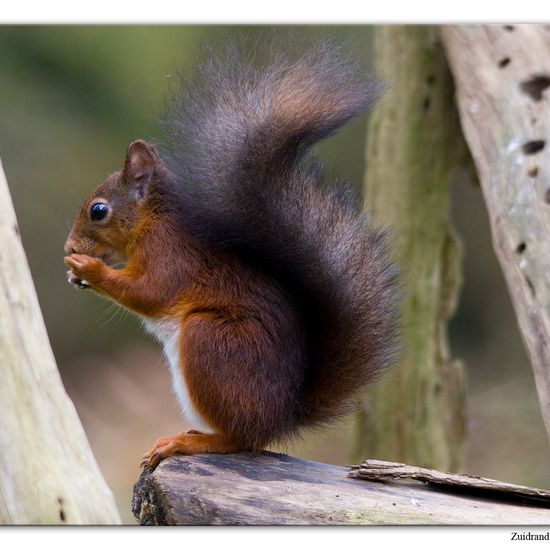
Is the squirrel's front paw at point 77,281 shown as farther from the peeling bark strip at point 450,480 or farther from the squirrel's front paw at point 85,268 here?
the peeling bark strip at point 450,480

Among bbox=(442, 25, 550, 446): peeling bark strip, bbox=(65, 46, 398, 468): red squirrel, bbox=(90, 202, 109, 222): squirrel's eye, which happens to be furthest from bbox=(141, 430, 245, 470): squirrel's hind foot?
bbox=(442, 25, 550, 446): peeling bark strip

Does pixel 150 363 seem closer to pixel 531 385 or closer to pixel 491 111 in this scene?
pixel 491 111

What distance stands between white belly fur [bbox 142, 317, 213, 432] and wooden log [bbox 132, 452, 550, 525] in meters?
0.09

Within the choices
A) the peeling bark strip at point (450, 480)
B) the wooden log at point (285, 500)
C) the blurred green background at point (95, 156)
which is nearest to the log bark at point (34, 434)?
the wooden log at point (285, 500)

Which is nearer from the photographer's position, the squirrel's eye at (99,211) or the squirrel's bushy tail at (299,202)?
the squirrel's bushy tail at (299,202)

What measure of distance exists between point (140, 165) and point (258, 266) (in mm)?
399

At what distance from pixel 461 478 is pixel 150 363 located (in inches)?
63.0

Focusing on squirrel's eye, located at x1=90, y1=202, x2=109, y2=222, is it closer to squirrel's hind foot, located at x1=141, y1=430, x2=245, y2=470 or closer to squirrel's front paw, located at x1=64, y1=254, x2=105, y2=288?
squirrel's front paw, located at x1=64, y1=254, x2=105, y2=288

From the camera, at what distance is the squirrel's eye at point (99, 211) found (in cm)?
221

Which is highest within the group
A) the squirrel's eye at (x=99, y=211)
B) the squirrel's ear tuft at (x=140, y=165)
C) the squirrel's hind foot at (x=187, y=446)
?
the squirrel's ear tuft at (x=140, y=165)

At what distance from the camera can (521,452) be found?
404 cm

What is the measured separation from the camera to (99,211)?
221cm

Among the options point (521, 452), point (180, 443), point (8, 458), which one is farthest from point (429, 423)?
point (8, 458)

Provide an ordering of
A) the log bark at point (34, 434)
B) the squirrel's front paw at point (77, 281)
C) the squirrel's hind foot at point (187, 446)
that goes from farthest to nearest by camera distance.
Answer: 1. the squirrel's front paw at point (77, 281)
2. the squirrel's hind foot at point (187, 446)
3. the log bark at point (34, 434)
